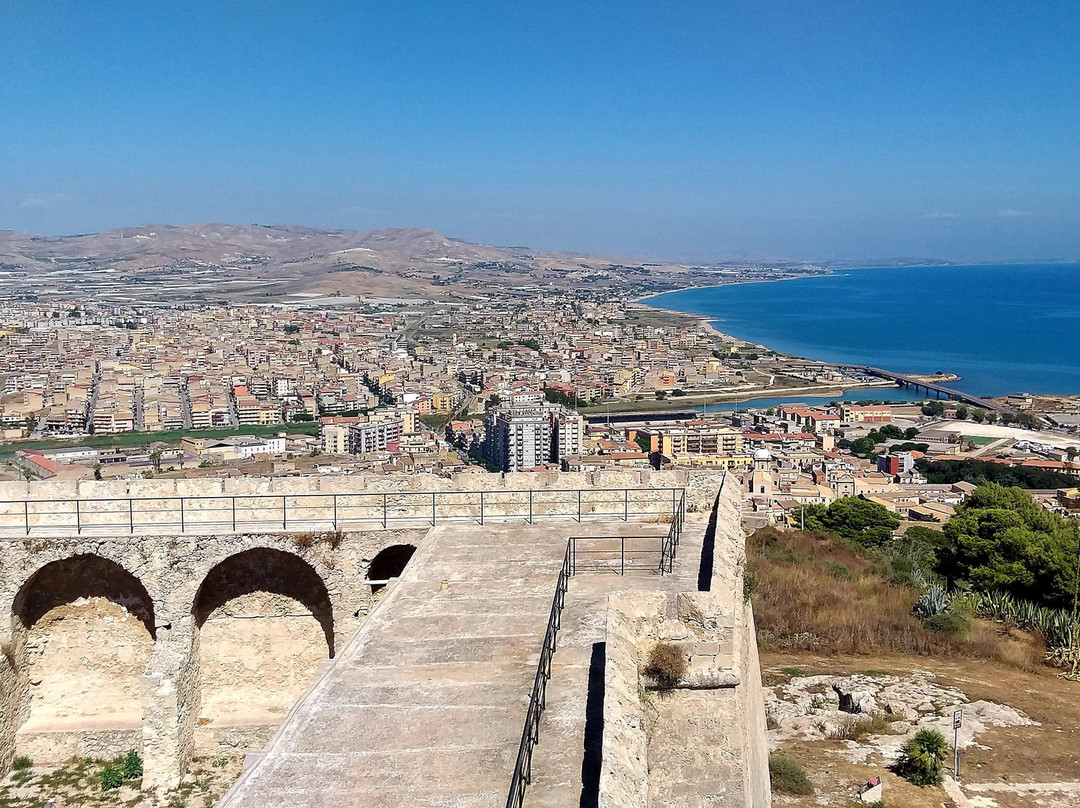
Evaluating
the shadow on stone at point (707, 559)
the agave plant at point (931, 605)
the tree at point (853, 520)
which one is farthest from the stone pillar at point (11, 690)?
the tree at point (853, 520)

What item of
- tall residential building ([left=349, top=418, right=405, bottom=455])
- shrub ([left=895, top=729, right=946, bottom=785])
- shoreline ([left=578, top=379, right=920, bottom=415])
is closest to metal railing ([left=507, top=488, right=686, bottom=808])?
shrub ([left=895, top=729, right=946, bottom=785])

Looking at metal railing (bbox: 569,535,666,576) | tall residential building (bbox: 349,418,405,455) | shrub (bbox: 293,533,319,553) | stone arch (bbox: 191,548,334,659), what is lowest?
tall residential building (bbox: 349,418,405,455)

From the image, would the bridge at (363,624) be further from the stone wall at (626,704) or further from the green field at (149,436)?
the green field at (149,436)

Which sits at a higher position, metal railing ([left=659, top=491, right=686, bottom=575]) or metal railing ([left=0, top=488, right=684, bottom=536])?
metal railing ([left=659, top=491, right=686, bottom=575])

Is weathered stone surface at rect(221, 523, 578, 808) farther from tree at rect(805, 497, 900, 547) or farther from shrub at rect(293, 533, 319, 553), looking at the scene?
tree at rect(805, 497, 900, 547)

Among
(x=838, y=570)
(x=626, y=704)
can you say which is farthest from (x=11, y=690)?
(x=838, y=570)

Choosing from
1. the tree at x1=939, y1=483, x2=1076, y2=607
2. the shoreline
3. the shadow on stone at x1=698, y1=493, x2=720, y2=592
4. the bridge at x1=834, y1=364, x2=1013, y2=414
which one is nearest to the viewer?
the shadow on stone at x1=698, y1=493, x2=720, y2=592
